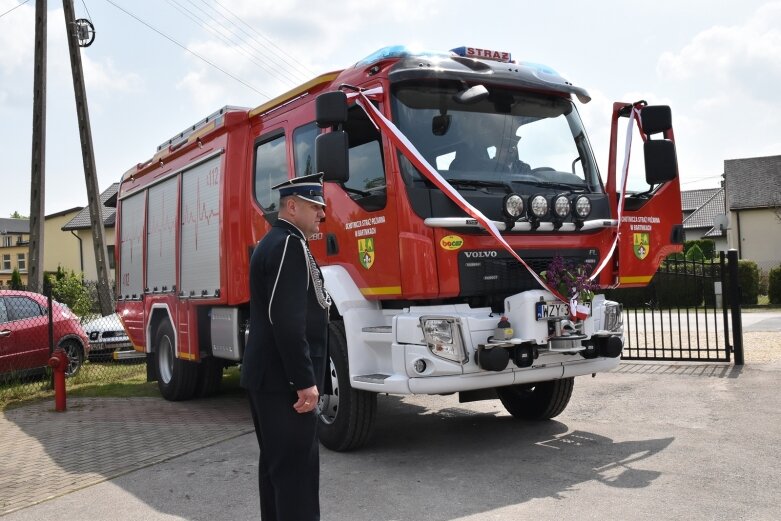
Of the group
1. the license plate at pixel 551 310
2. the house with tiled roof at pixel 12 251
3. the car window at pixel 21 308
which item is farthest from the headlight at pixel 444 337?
the house with tiled roof at pixel 12 251

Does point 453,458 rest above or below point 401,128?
below

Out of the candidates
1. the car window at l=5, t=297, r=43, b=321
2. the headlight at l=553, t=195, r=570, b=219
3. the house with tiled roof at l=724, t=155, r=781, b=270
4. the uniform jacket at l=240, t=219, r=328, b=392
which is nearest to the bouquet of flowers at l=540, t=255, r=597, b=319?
the headlight at l=553, t=195, r=570, b=219

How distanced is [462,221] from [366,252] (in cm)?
83

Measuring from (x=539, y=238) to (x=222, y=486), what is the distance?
10.1 ft

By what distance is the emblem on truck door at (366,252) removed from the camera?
Answer: 5901 mm

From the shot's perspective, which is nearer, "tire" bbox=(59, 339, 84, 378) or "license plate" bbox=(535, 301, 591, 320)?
"license plate" bbox=(535, 301, 591, 320)

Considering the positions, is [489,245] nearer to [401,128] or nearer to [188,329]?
[401,128]

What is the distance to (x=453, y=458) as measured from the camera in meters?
6.06

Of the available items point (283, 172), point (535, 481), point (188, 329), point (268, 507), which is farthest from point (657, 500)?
point (188, 329)

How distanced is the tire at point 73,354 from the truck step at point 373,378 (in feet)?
28.0

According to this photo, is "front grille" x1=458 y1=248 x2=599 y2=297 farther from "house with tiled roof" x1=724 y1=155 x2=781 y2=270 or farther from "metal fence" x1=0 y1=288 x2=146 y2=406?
"house with tiled roof" x1=724 y1=155 x2=781 y2=270

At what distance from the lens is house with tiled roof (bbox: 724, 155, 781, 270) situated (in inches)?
1709

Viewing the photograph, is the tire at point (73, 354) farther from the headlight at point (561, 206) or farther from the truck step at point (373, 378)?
the headlight at point (561, 206)

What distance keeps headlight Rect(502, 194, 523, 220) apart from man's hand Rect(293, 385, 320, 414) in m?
2.80
